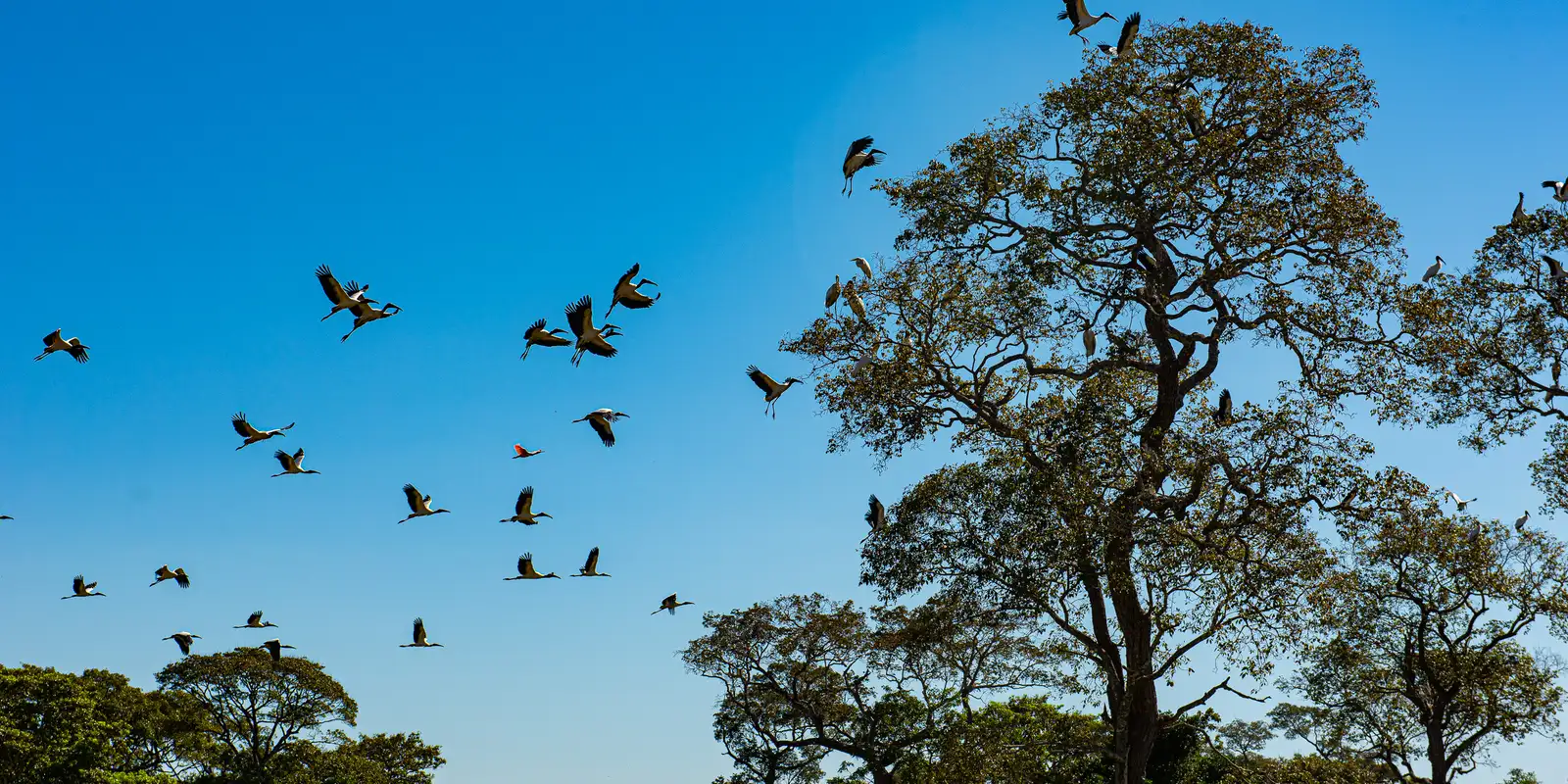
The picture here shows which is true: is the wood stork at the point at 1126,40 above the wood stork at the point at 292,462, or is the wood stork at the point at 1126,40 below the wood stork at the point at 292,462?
above

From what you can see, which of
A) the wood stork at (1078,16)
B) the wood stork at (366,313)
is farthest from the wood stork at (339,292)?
the wood stork at (1078,16)

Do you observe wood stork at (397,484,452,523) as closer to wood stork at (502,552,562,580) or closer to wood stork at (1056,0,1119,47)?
wood stork at (502,552,562,580)

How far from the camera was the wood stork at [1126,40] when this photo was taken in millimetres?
15422

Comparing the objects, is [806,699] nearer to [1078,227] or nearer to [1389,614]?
[1389,614]

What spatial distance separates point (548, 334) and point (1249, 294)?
10.2m

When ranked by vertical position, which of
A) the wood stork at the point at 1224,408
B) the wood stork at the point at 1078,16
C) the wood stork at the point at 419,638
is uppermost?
the wood stork at the point at 1078,16

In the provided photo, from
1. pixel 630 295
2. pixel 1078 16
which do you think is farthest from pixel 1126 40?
pixel 630 295

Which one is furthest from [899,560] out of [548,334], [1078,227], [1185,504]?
[548,334]

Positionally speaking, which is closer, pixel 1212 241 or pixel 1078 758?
pixel 1212 241

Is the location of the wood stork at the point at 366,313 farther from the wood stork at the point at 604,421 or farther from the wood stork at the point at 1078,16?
the wood stork at the point at 1078,16

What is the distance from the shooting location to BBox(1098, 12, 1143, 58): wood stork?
15.4 metres

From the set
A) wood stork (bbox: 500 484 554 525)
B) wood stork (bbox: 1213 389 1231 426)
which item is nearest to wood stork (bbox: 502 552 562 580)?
wood stork (bbox: 500 484 554 525)

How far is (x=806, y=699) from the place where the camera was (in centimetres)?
2855

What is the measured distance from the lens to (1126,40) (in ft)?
52.3
